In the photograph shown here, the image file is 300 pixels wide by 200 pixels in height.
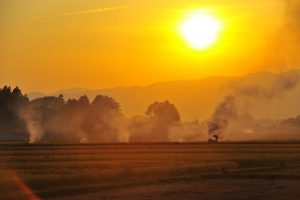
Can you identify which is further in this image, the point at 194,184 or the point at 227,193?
the point at 194,184

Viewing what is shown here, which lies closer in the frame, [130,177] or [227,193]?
[227,193]

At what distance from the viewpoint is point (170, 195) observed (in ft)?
144

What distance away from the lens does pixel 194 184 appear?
5194 centimetres

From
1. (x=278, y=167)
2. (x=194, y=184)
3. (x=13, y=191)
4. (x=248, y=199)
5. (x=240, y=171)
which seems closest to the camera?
(x=248, y=199)

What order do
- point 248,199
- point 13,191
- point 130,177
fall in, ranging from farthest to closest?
point 130,177 < point 13,191 < point 248,199

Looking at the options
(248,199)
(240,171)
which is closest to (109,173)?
(240,171)

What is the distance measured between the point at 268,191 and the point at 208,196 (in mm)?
5483

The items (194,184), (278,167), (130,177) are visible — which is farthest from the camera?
(278,167)

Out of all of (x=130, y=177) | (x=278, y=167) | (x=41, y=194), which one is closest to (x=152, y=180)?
(x=130, y=177)

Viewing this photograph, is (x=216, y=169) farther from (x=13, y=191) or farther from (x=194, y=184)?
(x=13, y=191)

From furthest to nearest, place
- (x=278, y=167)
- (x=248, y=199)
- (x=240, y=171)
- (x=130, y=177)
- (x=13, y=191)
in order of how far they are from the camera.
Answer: (x=278, y=167)
(x=240, y=171)
(x=130, y=177)
(x=13, y=191)
(x=248, y=199)

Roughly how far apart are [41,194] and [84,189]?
4421 millimetres

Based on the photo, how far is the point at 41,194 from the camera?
42812 millimetres

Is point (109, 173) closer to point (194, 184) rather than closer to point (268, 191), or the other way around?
point (194, 184)
